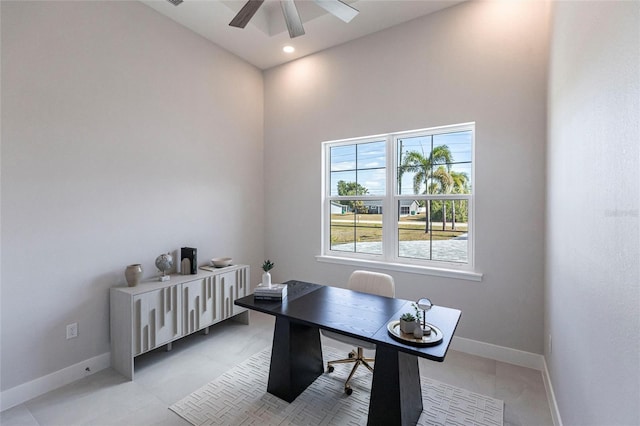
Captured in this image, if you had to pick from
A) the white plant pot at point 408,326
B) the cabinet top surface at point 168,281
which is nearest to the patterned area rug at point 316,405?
the white plant pot at point 408,326

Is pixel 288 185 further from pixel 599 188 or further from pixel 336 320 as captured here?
pixel 599 188

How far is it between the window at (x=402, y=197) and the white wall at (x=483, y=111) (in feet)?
0.57

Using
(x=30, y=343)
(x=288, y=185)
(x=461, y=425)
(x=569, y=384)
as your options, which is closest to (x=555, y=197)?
(x=569, y=384)

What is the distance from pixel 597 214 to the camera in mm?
1218

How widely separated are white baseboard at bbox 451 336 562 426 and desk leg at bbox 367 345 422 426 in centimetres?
132

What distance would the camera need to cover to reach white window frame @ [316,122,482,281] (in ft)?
9.59

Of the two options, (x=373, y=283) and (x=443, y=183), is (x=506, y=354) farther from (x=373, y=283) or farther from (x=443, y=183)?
(x=443, y=183)

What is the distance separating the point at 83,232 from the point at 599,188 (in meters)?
3.44

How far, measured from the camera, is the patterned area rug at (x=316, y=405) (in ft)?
6.37

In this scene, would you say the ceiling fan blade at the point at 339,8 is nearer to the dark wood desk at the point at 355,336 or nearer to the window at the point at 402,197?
the window at the point at 402,197

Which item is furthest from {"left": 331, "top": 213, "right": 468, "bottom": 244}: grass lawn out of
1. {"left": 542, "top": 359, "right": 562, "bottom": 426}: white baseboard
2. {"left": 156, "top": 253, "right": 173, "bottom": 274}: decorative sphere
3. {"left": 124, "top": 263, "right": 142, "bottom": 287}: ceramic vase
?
{"left": 124, "top": 263, "right": 142, "bottom": 287}: ceramic vase

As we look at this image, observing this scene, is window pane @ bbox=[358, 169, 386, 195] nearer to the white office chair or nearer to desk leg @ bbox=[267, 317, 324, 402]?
the white office chair

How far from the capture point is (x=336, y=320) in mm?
1848

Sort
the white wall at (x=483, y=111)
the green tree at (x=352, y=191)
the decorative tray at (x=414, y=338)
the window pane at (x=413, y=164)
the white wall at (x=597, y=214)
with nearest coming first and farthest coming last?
the white wall at (x=597, y=214), the decorative tray at (x=414, y=338), the white wall at (x=483, y=111), the window pane at (x=413, y=164), the green tree at (x=352, y=191)
